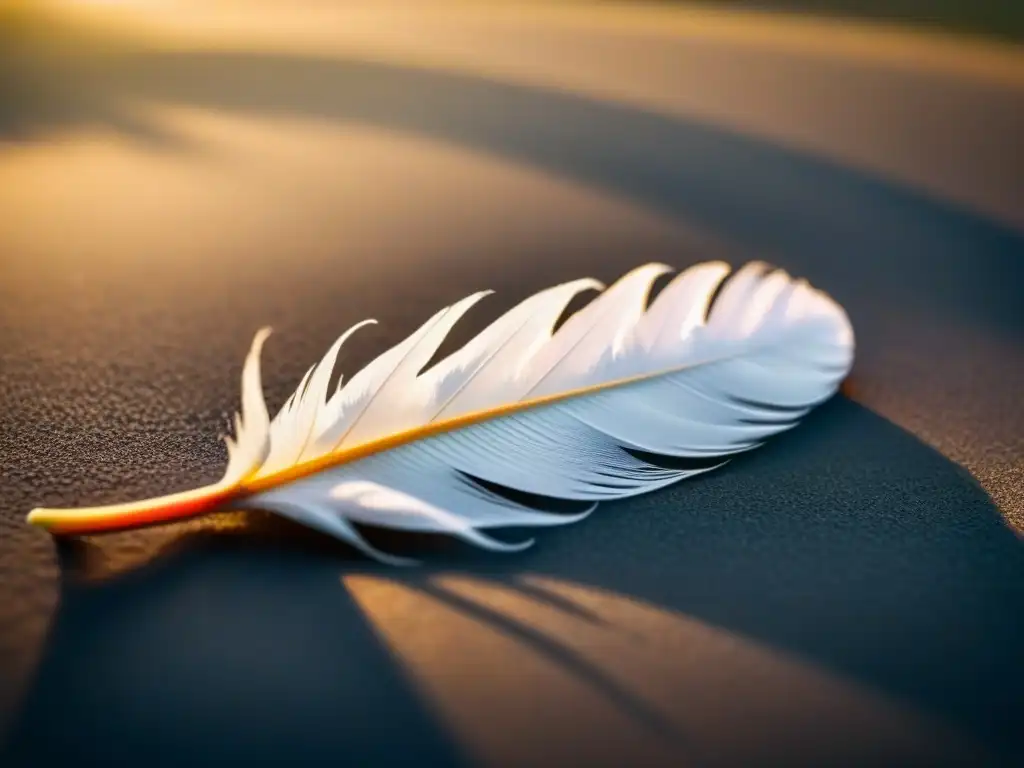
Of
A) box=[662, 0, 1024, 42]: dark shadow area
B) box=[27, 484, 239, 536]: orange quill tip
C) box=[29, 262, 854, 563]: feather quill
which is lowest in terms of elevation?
box=[27, 484, 239, 536]: orange quill tip

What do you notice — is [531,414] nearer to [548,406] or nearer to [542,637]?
[548,406]

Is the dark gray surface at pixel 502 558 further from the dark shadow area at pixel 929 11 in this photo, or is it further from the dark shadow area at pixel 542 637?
the dark shadow area at pixel 929 11

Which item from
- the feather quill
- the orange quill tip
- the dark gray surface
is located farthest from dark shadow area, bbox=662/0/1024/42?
the orange quill tip

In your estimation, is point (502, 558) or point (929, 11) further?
point (929, 11)

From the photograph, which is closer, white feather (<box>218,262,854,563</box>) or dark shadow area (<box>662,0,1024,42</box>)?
white feather (<box>218,262,854,563</box>)

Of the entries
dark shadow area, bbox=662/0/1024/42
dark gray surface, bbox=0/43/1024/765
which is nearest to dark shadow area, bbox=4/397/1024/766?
dark gray surface, bbox=0/43/1024/765

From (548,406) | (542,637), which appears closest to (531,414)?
(548,406)

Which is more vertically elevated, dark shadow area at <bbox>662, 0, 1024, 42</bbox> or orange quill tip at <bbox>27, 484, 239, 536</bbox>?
dark shadow area at <bbox>662, 0, 1024, 42</bbox>

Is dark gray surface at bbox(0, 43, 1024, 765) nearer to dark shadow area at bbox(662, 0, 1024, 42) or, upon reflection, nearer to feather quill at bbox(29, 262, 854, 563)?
feather quill at bbox(29, 262, 854, 563)

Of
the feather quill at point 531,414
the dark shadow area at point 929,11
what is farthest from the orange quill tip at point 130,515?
the dark shadow area at point 929,11
